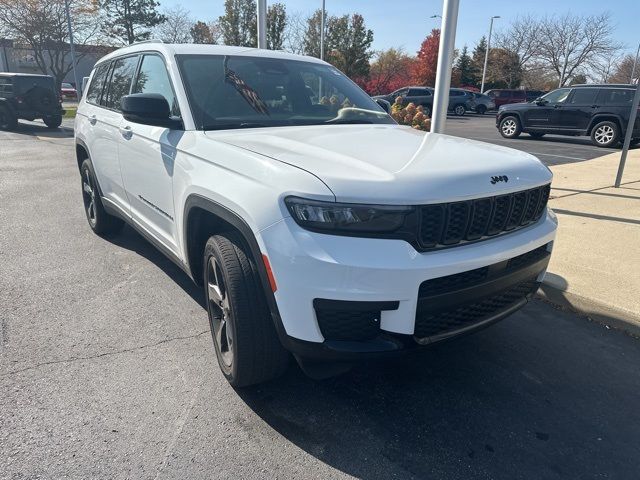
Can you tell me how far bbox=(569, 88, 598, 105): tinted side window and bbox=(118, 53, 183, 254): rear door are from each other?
581 inches

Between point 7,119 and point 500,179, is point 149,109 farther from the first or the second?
point 7,119

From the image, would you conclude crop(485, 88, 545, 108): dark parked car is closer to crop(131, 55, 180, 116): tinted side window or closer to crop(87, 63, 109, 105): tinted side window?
crop(87, 63, 109, 105): tinted side window

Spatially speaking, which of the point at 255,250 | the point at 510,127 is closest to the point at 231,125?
the point at 255,250

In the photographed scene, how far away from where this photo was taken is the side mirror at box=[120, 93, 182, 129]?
2.92m

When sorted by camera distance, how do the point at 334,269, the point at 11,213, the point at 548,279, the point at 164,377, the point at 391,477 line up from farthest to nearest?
the point at 11,213 < the point at 548,279 < the point at 164,377 < the point at 391,477 < the point at 334,269

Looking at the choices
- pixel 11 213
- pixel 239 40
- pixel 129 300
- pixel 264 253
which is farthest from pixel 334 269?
pixel 239 40

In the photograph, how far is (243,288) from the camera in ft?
7.74

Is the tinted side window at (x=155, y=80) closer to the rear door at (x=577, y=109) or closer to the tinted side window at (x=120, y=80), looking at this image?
the tinted side window at (x=120, y=80)

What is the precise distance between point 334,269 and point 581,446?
5.23 feet

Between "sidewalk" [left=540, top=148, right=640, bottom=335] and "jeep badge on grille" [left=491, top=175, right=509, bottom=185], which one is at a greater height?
"jeep badge on grille" [left=491, top=175, right=509, bottom=185]

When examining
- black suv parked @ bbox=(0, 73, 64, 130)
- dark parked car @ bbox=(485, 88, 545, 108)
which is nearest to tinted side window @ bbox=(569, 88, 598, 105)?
black suv parked @ bbox=(0, 73, 64, 130)

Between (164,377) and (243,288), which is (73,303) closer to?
(164,377)

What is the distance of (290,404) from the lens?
8.67 ft

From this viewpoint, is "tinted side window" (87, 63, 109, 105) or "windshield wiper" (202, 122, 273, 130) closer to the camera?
"windshield wiper" (202, 122, 273, 130)
